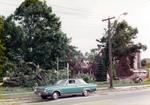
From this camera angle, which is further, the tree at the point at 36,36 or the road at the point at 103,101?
the tree at the point at 36,36

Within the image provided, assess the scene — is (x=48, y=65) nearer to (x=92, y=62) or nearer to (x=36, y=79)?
(x=36, y=79)

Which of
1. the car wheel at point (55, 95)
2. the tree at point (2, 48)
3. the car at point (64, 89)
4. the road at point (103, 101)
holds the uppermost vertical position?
the tree at point (2, 48)

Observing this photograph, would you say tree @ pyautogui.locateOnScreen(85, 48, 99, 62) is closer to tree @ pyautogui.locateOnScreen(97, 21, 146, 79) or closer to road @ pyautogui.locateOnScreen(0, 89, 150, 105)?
tree @ pyautogui.locateOnScreen(97, 21, 146, 79)

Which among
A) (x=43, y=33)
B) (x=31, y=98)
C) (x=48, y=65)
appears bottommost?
(x=31, y=98)

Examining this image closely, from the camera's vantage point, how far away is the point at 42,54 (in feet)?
153

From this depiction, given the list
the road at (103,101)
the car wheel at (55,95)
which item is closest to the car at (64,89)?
the car wheel at (55,95)

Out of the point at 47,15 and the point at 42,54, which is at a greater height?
the point at 47,15

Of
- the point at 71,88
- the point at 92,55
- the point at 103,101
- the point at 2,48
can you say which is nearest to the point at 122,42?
the point at 92,55

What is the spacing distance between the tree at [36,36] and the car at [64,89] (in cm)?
1415

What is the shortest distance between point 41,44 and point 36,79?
5675 mm

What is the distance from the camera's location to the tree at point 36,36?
4644cm

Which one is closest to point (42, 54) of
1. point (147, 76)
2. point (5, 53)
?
point (5, 53)

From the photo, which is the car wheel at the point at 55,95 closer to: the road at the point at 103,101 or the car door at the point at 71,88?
the car door at the point at 71,88

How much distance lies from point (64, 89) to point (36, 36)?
53.6 feet
